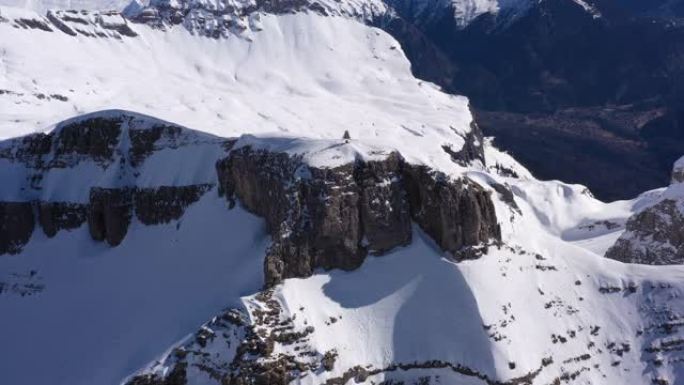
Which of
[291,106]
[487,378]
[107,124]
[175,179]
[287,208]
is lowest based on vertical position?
[487,378]

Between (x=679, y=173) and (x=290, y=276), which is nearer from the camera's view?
(x=290, y=276)

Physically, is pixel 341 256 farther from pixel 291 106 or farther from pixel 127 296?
pixel 291 106

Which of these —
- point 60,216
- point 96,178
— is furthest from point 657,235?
point 60,216

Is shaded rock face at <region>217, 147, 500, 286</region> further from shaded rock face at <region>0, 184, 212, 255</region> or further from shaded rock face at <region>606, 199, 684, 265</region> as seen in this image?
shaded rock face at <region>606, 199, 684, 265</region>

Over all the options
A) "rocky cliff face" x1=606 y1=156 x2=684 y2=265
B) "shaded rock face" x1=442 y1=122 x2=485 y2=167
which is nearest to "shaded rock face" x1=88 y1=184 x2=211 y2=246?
"rocky cliff face" x1=606 y1=156 x2=684 y2=265

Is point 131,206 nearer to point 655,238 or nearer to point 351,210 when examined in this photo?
point 351,210

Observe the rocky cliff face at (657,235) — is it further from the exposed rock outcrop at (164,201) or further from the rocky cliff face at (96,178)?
the exposed rock outcrop at (164,201)

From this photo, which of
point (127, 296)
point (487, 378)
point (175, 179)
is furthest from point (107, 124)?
point (487, 378)

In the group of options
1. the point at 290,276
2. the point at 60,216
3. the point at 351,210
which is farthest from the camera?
the point at 60,216
